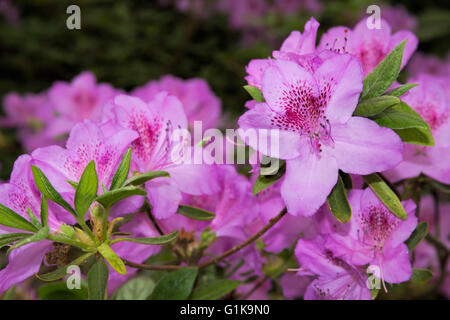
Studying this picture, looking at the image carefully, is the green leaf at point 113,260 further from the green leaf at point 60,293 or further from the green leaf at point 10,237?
the green leaf at point 60,293

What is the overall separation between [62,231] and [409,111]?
46 cm

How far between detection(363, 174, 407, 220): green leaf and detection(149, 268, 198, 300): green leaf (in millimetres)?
280

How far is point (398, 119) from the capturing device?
0.63 metres

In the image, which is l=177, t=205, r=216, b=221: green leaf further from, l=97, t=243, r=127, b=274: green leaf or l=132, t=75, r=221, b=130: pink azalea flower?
l=132, t=75, r=221, b=130: pink azalea flower

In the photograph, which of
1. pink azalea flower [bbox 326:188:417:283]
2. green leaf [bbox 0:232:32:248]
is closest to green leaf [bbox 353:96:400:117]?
pink azalea flower [bbox 326:188:417:283]

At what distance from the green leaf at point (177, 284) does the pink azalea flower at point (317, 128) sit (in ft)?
0.74

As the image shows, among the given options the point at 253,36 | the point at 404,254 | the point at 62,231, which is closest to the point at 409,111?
the point at 404,254

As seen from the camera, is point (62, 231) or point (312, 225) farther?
point (312, 225)

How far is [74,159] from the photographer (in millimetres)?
680

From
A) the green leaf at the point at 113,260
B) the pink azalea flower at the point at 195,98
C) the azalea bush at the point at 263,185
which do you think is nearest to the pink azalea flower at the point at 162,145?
the azalea bush at the point at 263,185

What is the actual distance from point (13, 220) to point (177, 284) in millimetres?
257

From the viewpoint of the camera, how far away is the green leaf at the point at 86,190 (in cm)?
61

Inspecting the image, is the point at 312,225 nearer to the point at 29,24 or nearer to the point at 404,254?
the point at 404,254

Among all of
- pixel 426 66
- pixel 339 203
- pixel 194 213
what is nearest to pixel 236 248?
pixel 194 213
